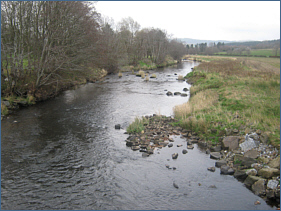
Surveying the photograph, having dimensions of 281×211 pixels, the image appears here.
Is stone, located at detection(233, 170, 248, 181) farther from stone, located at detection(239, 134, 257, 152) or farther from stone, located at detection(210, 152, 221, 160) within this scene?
stone, located at detection(239, 134, 257, 152)

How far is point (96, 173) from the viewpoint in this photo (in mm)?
9727

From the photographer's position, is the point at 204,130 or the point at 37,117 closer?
the point at 204,130

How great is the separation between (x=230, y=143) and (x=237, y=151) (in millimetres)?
657

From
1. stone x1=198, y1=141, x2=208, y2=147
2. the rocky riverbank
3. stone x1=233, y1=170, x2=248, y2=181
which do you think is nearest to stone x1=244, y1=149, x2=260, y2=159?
the rocky riverbank

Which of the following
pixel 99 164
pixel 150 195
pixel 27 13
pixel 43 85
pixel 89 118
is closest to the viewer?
pixel 150 195

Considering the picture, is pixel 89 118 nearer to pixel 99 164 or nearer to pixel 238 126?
pixel 99 164

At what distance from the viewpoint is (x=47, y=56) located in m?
22.1

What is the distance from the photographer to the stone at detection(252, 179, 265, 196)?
8228mm

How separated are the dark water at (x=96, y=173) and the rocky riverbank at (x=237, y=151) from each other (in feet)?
1.34

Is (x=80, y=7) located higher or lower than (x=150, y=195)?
higher

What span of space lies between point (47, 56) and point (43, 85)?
3.15 metres

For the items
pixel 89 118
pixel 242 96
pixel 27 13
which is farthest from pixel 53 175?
pixel 27 13

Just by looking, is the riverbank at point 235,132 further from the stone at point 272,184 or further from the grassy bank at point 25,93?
the grassy bank at point 25,93

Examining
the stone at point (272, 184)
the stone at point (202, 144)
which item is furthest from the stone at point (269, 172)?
the stone at point (202, 144)
